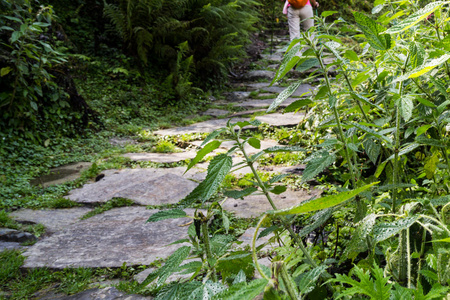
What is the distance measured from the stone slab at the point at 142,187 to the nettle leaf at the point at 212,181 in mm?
2093

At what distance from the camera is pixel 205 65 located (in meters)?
7.51

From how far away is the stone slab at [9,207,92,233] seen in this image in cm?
258

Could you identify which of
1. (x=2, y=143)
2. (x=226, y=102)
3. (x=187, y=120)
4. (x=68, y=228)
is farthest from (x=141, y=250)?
(x=226, y=102)

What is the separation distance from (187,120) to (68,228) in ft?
11.7

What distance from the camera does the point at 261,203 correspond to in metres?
2.61

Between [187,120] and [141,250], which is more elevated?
[187,120]

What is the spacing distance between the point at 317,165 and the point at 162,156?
11.3 ft

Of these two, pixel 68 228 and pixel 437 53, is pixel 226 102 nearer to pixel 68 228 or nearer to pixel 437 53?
pixel 68 228

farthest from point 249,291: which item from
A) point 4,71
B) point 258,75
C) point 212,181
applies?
point 258,75

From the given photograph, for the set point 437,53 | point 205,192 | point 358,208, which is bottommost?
point 358,208

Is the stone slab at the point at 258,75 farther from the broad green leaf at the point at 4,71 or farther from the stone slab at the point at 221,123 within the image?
the broad green leaf at the point at 4,71

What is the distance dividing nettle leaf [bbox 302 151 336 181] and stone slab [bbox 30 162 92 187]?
10.7 feet

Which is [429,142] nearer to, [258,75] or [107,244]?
[107,244]

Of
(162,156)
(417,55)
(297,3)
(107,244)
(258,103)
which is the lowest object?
(107,244)
